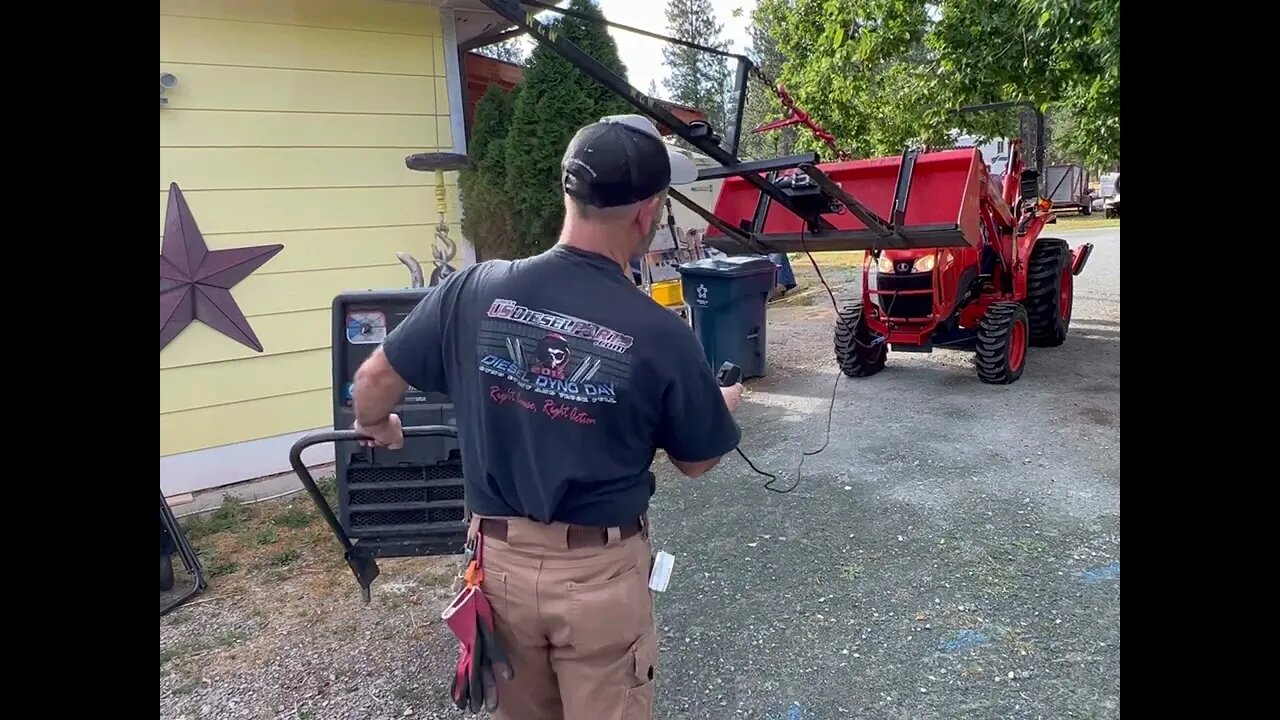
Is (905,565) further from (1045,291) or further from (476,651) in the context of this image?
(1045,291)

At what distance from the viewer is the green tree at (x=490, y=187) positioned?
6012mm

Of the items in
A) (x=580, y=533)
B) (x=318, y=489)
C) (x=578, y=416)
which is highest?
(x=578, y=416)

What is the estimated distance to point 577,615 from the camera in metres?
1.74

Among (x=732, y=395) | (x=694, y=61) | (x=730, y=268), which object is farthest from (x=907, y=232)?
(x=694, y=61)

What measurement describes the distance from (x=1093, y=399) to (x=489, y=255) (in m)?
5.00

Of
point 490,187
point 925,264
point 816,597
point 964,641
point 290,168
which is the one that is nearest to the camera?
point 964,641

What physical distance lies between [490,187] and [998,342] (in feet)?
14.7

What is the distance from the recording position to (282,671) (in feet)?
10.7

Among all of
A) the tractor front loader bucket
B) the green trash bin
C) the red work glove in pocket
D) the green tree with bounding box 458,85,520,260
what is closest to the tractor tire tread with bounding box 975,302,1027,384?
the tractor front loader bucket

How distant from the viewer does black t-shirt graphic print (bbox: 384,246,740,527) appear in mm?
1663

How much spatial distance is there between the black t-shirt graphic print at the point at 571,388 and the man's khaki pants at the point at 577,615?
8 cm

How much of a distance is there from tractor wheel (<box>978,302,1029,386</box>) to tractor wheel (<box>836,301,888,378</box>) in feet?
3.05

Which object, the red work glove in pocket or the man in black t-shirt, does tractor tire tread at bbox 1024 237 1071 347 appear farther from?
the red work glove in pocket
